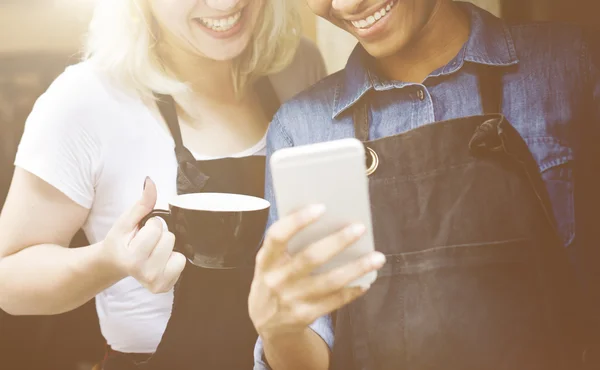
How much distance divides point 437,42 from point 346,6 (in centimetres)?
13

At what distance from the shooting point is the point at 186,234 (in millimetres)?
690

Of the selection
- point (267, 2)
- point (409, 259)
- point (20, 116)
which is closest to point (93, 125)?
point (20, 116)

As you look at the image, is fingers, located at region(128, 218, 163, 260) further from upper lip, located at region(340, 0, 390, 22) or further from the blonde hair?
upper lip, located at region(340, 0, 390, 22)

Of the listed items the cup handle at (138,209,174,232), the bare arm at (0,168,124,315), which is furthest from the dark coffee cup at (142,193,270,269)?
the bare arm at (0,168,124,315)

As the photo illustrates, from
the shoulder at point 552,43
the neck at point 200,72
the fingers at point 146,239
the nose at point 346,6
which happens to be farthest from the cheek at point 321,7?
the fingers at point 146,239

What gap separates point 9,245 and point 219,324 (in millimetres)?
286

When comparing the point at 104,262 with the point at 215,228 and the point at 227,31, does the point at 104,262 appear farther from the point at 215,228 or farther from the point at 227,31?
the point at 227,31

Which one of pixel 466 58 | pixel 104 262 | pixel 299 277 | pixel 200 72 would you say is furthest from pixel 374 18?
pixel 104 262

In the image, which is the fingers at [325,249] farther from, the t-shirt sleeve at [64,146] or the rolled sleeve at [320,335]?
the t-shirt sleeve at [64,146]

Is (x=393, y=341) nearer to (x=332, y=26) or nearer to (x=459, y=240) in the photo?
(x=459, y=240)

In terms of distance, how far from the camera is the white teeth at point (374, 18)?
686 millimetres

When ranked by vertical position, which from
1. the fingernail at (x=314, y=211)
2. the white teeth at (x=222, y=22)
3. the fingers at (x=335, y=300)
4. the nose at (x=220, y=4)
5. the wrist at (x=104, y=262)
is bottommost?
the fingers at (x=335, y=300)

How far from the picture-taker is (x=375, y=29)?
70 centimetres

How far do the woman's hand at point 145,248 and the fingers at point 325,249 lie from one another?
0.67ft
